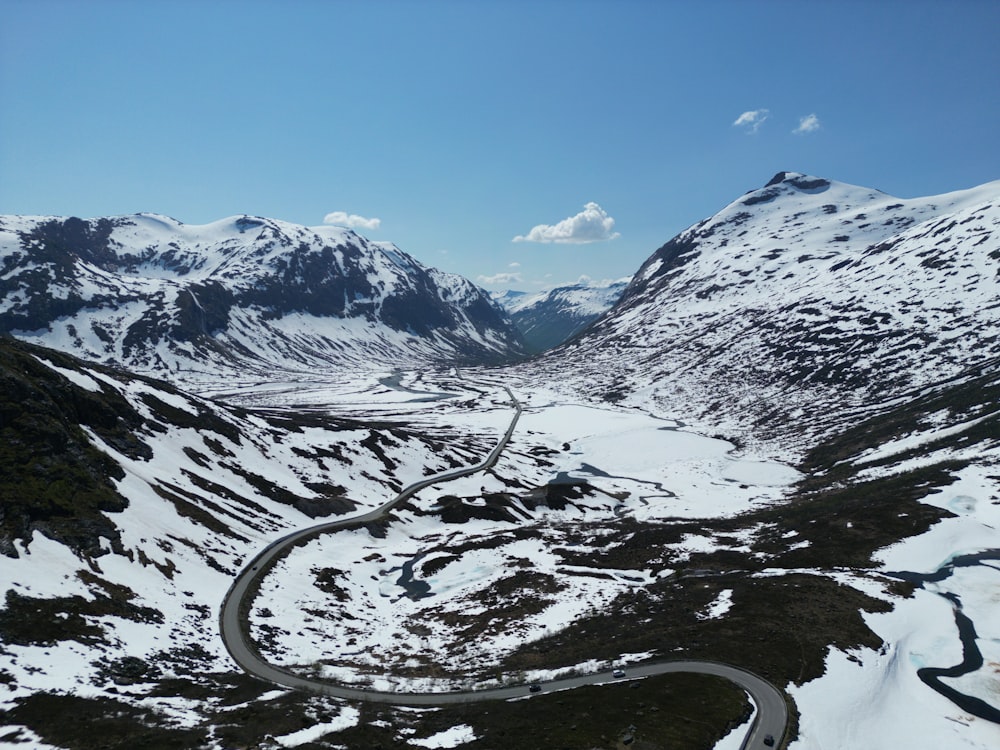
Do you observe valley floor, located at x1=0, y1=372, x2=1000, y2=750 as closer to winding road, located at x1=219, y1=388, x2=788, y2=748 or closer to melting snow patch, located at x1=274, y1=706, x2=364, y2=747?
melting snow patch, located at x1=274, y1=706, x2=364, y2=747

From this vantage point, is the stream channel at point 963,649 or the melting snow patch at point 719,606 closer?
the stream channel at point 963,649

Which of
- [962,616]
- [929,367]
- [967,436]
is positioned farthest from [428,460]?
[929,367]

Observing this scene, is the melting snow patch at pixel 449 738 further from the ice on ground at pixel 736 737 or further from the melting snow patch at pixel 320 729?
the ice on ground at pixel 736 737

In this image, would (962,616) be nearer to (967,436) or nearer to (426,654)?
(426,654)

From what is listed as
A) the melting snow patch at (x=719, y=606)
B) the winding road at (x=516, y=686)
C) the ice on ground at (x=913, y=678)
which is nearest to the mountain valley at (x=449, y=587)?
the ice on ground at (x=913, y=678)

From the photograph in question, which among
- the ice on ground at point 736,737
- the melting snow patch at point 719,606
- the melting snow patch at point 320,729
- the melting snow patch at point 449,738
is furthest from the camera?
the melting snow patch at point 719,606

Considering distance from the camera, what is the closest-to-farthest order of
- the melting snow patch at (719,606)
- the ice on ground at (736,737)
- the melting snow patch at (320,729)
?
the melting snow patch at (320,729), the ice on ground at (736,737), the melting snow patch at (719,606)

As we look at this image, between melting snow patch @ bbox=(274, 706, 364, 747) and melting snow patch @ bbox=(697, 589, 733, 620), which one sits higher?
melting snow patch @ bbox=(274, 706, 364, 747)

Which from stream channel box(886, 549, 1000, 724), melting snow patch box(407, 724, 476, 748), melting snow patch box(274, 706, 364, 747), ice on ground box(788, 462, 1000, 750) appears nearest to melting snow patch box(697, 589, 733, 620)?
ice on ground box(788, 462, 1000, 750)

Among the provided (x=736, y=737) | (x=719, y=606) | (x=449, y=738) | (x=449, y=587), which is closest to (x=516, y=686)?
(x=449, y=738)

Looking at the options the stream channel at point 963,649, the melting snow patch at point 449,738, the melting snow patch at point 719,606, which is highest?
the melting snow patch at point 449,738

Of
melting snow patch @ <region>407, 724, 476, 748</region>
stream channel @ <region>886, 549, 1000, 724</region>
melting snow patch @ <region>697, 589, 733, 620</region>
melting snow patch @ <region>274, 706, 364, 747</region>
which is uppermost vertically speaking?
melting snow patch @ <region>274, 706, 364, 747</region>

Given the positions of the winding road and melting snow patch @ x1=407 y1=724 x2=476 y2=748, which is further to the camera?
the winding road
